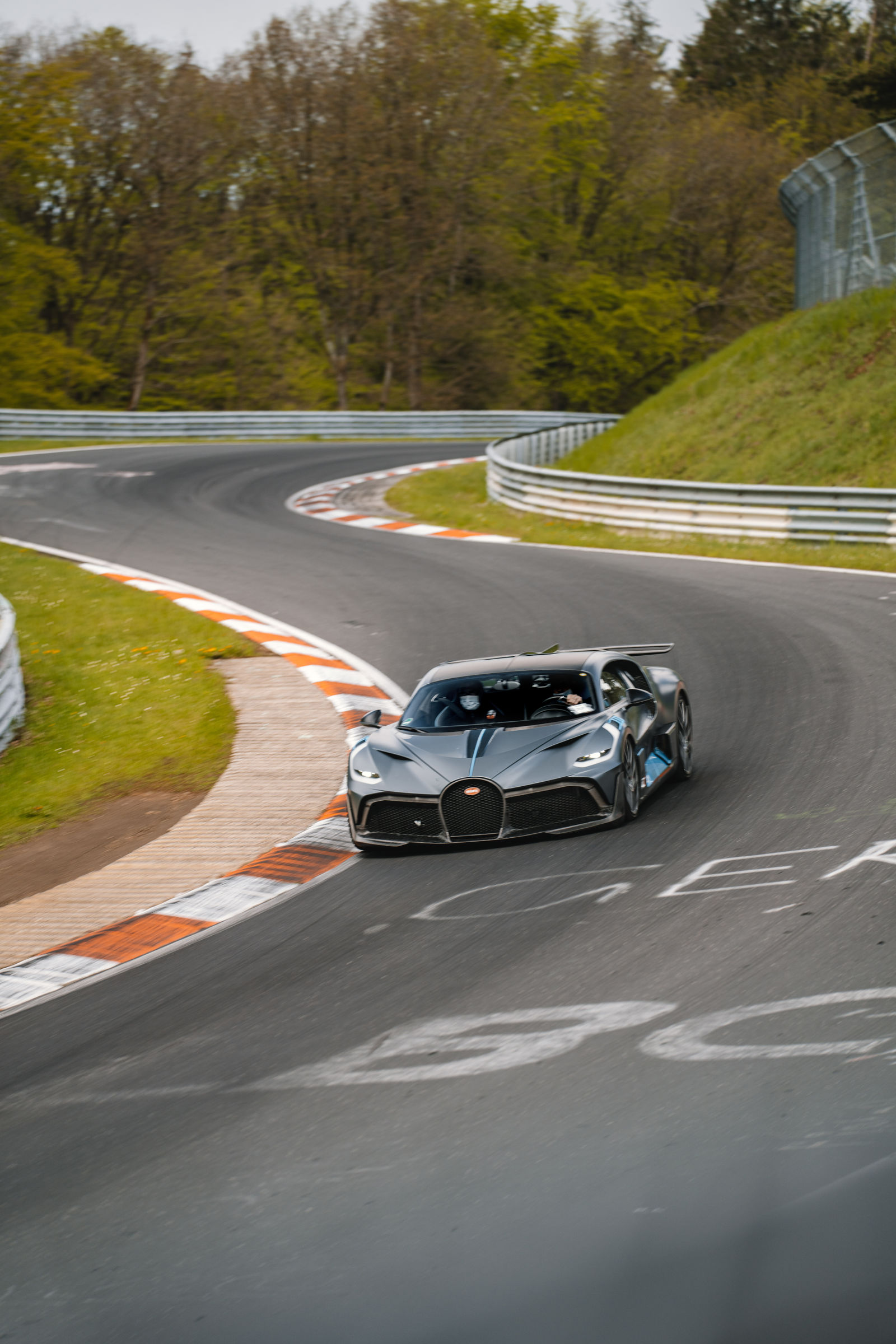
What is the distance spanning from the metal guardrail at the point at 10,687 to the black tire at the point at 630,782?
5.76 m

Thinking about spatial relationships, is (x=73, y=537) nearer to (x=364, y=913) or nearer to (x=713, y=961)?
(x=364, y=913)

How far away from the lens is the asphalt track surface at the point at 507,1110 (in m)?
3.89

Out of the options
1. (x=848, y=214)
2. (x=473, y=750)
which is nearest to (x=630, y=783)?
(x=473, y=750)

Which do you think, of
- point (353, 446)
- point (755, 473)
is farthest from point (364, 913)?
point (353, 446)

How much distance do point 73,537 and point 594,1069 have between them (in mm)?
19865

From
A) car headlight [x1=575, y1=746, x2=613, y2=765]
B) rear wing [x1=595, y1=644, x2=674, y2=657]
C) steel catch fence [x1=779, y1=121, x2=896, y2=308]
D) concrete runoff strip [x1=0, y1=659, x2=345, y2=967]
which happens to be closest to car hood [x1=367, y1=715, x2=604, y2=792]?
car headlight [x1=575, y1=746, x2=613, y2=765]

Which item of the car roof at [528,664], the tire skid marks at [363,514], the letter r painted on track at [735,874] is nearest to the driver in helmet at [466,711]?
the car roof at [528,664]

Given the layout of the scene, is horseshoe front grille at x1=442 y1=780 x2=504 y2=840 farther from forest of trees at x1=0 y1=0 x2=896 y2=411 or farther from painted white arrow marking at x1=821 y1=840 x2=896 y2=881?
forest of trees at x1=0 y1=0 x2=896 y2=411

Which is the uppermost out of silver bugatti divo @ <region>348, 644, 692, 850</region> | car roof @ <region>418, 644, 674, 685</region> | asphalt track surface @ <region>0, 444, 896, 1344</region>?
car roof @ <region>418, 644, 674, 685</region>

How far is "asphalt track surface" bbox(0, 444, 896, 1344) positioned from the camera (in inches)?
153

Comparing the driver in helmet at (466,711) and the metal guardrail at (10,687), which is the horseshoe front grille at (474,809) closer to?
the driver in helmet at (466,711)

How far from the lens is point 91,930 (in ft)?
25.5

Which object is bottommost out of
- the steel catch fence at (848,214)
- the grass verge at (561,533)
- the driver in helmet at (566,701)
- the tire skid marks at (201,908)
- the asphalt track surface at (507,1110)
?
the tire skid marks at (201,908)

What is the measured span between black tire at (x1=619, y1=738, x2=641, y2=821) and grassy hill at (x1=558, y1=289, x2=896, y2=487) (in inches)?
602
